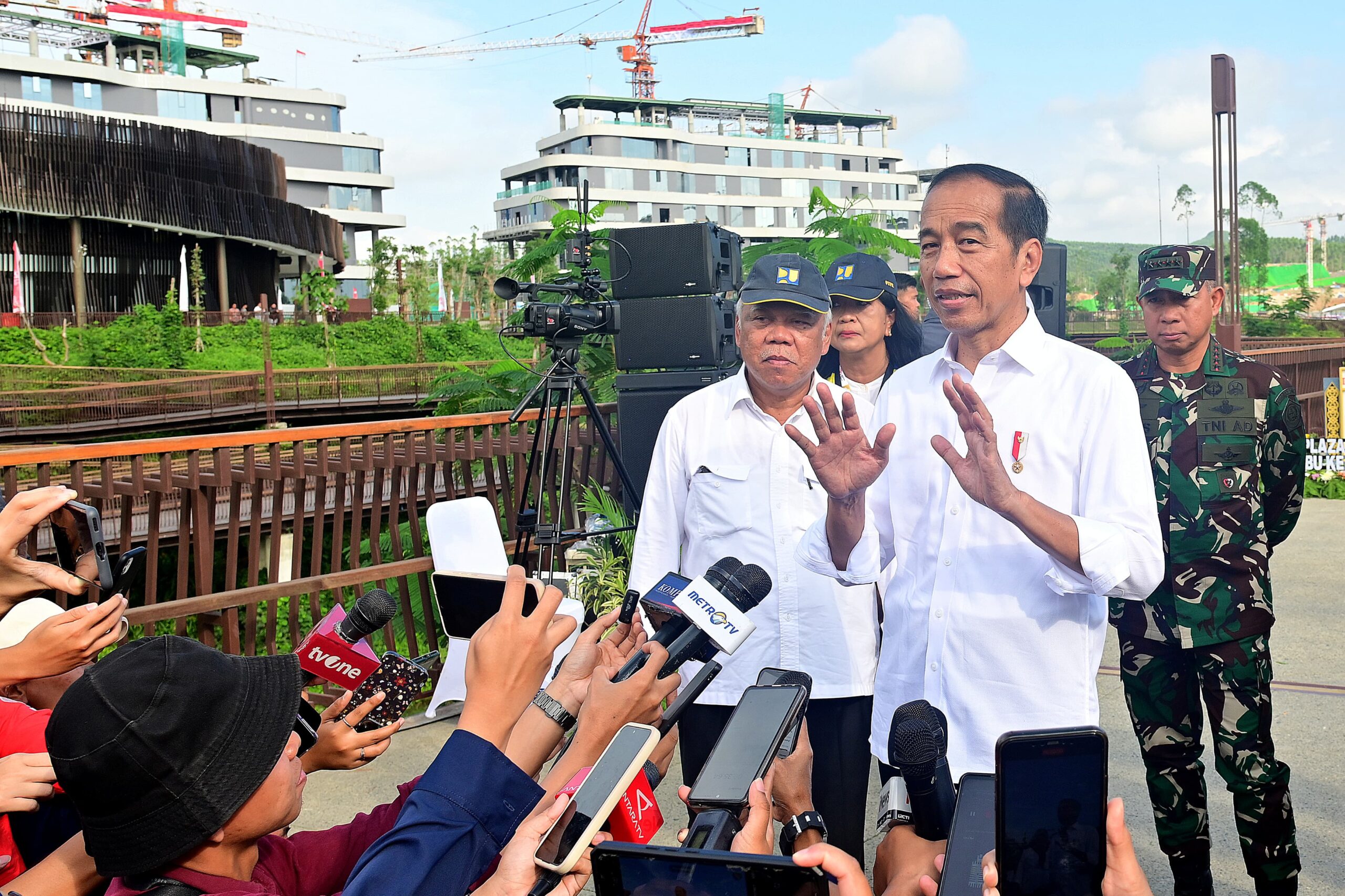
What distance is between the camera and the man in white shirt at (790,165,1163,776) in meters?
1.88

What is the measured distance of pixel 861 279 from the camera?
14.0ft

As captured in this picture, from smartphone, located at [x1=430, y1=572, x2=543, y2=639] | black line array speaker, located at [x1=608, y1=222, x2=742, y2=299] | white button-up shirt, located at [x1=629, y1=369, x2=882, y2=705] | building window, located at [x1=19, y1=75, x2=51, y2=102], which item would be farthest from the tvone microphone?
building window, located at [x1=19, y1=75, x2=51, y2=102]

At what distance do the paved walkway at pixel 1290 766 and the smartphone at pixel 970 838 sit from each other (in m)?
2.47

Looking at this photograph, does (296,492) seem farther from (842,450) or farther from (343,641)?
(842,450)

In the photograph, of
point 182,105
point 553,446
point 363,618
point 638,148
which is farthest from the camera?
point 638,148

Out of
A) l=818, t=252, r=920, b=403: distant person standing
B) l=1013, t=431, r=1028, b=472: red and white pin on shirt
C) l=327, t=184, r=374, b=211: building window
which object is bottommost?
l=1013, t=431, r=1028, b=472: red and white pin on shirt

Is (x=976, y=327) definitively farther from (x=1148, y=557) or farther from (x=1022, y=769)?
(x=1022, y=769)

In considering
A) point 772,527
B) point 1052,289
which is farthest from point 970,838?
point 1052,289

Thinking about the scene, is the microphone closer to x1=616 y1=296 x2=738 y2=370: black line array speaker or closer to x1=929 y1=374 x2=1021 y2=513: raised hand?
x1=929 y1=374 x2=1021 y2=513: raised hand

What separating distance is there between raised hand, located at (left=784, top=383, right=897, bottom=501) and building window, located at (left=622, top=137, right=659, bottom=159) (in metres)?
79.3

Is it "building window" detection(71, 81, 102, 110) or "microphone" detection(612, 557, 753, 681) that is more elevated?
"building window" detection(71, 81, 102, 110)

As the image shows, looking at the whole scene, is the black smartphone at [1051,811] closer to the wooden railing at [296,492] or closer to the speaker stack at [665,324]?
the wooden railing at [296,492]

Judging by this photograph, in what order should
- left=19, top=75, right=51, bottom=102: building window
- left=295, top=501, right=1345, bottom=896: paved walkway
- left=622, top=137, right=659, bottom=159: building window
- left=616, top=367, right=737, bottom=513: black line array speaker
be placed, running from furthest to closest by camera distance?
left=622, top=137, right=659, bottom=159: building window
left=19, top=75, right=51, bottom=102: building window
left=616, top=367, right=737, bottom=513: black line array speaker
left=295, top=501, right=1345, bottom=896: paved walkway

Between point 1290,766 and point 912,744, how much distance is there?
360cm
